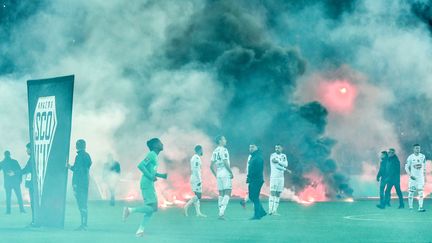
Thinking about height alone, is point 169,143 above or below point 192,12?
below

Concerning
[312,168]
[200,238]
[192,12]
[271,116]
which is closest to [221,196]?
[200,238]

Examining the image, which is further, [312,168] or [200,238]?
[312,168]

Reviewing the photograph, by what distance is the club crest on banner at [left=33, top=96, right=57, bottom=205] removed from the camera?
17.7 metres

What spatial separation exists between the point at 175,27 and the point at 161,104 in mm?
6235

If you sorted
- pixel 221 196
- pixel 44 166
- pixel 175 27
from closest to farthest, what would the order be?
pixel 44 166 → pixel 221 196 → pixel 175 27

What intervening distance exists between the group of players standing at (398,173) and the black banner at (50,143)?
498 inches

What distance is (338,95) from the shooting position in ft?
166

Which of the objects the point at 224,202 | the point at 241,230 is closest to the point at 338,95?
the point at 224,202

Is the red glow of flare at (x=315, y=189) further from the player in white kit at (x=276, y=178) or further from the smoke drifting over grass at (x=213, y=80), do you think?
the player in white kit at (x=276, y=178)

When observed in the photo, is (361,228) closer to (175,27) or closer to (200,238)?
(200,238)

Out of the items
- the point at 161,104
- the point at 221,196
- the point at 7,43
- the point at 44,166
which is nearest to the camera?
the point at 44,166

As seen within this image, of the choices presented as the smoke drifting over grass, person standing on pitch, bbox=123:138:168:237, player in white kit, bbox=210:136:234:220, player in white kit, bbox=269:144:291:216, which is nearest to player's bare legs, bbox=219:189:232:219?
player in white kit, bbox=210:136:234:220

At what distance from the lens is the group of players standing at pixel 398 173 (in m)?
26.2

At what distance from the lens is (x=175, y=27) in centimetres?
5128
